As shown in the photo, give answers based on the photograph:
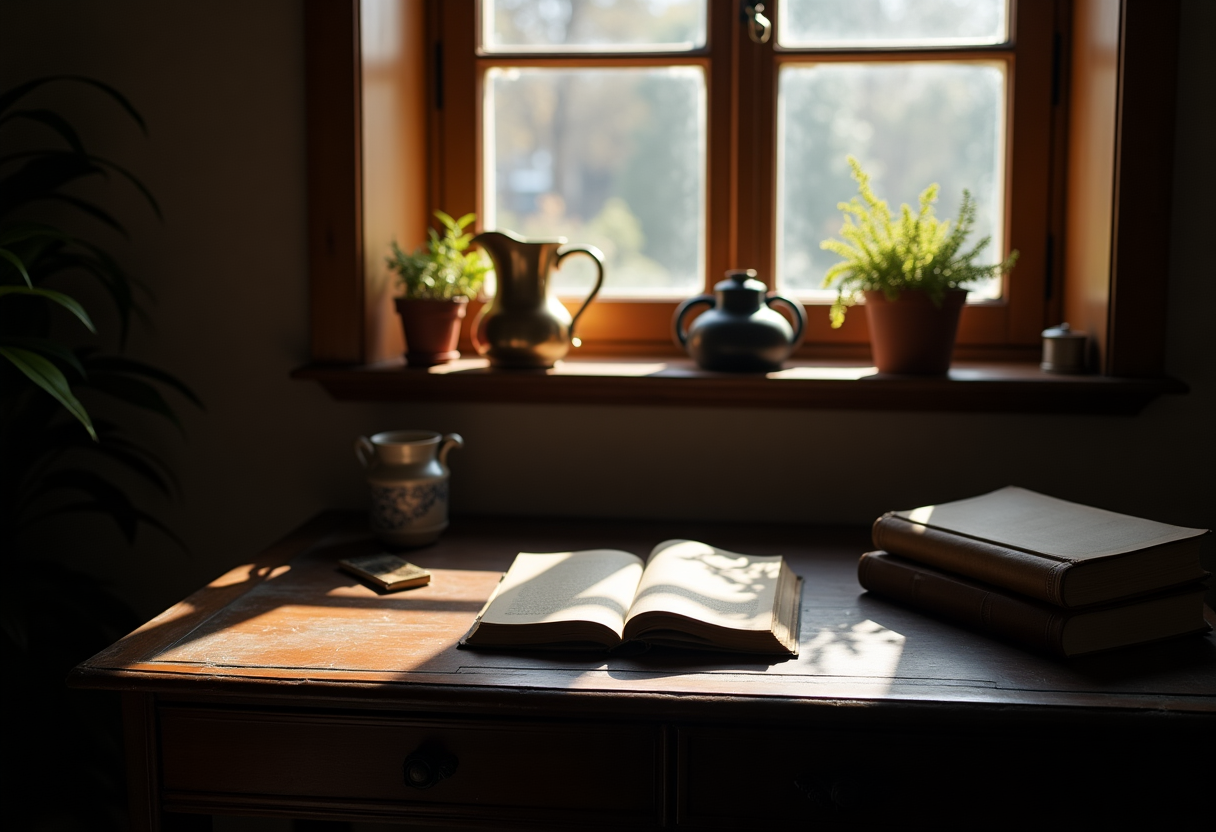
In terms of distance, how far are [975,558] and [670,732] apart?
0.45 metres

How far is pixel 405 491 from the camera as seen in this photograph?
1.62 m

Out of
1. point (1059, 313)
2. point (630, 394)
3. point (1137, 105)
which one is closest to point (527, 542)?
point (630, 394)

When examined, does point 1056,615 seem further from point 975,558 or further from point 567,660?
point 567,660

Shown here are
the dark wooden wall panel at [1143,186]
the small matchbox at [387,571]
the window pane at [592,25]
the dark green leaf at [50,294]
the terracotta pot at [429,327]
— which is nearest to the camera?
the dark green leaf at [50,294]

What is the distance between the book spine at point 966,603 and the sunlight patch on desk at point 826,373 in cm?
37

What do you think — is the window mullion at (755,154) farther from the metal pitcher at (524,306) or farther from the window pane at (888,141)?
the metal pitcher at (524,306)

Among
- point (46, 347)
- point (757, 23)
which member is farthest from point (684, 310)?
point (46, 347)

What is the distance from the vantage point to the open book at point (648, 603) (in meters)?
1.22

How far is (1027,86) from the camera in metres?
1.86

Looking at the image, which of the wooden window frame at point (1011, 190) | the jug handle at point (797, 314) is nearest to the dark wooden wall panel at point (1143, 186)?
the wooden window frame at point (1011, 190)

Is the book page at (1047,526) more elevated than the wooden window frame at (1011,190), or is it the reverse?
the wooden window frame at (1011,190)

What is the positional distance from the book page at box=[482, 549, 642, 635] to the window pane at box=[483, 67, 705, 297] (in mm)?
680

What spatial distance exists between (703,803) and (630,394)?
2.56ft

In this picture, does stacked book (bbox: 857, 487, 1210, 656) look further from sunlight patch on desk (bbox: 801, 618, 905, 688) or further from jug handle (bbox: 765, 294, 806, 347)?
jug handle (bbox: 765, 294, 806, 347)
